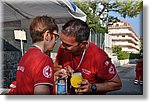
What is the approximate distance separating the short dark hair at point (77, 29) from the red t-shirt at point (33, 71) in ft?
1.26

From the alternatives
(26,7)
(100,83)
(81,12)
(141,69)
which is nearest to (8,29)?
(26,7)

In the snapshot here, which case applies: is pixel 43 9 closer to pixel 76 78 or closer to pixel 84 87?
pixel 76 78

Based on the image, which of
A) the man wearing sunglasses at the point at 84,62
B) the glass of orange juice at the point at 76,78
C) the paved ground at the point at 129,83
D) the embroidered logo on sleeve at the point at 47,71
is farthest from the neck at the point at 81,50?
the paved ground at the point at 129,83

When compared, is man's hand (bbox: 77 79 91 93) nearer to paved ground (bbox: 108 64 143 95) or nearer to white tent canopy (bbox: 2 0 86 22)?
paved ground (bbox: 108 64 143 95)

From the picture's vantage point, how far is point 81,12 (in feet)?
17.1

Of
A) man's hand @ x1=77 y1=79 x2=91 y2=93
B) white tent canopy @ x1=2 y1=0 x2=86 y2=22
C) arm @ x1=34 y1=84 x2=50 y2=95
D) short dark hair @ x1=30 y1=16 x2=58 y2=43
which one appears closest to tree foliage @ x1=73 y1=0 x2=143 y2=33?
white tent canopy @ x1=2 y1=0 x2=86 y2=22

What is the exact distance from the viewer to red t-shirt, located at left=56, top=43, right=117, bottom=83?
5133 mm

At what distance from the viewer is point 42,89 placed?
5.13 meters

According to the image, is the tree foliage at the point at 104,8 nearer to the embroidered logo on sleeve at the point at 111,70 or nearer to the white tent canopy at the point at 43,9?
the white tent canopy at the point at 43,9

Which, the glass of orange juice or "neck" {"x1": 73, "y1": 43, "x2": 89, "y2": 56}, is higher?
"neck" {"x1": 73, "y1": 43, "x2": 89, "y2": 56}

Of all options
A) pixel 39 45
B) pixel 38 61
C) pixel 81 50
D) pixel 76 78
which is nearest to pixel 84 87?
pixel 76 78

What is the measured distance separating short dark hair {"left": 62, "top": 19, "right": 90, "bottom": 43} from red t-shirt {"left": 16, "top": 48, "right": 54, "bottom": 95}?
384mm

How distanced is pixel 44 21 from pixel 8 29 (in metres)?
0.43

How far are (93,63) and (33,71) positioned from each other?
692 millimetres
